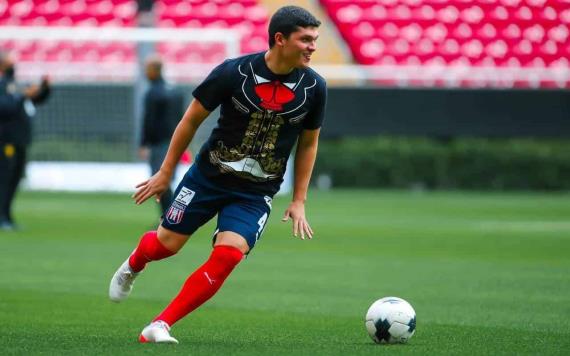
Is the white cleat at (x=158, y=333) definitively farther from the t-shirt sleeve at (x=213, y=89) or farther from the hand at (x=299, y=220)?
the t-shirt sleeve at (x=213, y=89)

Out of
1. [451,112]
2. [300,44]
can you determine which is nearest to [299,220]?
[300,44]

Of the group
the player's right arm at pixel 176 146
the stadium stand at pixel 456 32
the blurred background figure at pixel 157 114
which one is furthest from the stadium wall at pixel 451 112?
the player's right arm at pixel 176 146

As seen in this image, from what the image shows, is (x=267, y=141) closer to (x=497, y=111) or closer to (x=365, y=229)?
(x=365, y=229)

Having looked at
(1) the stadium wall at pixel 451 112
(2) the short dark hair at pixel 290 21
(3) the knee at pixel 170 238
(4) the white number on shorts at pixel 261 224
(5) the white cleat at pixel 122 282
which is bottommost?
(5) the white cleat at pixel 122 282

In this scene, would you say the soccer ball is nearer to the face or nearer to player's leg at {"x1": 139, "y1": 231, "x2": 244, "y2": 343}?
player's leg at {"x1": 139, "y1": 231, "x2": 244, "y2": 343}

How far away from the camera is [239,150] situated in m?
7.30

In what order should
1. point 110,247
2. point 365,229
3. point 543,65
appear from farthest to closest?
point 543,65 → point 365,229 → point 110,247

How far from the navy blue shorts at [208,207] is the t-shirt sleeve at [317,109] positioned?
53 cm

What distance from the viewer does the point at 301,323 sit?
8.60 meters

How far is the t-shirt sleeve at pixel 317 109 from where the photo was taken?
7.37 metres

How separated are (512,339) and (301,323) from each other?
162 centimetres

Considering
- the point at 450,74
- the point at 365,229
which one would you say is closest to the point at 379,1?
the point at 450,74

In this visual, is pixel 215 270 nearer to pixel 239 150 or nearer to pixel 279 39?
pixel 239 150

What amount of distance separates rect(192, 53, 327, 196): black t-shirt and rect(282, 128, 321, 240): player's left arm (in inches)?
5.8
